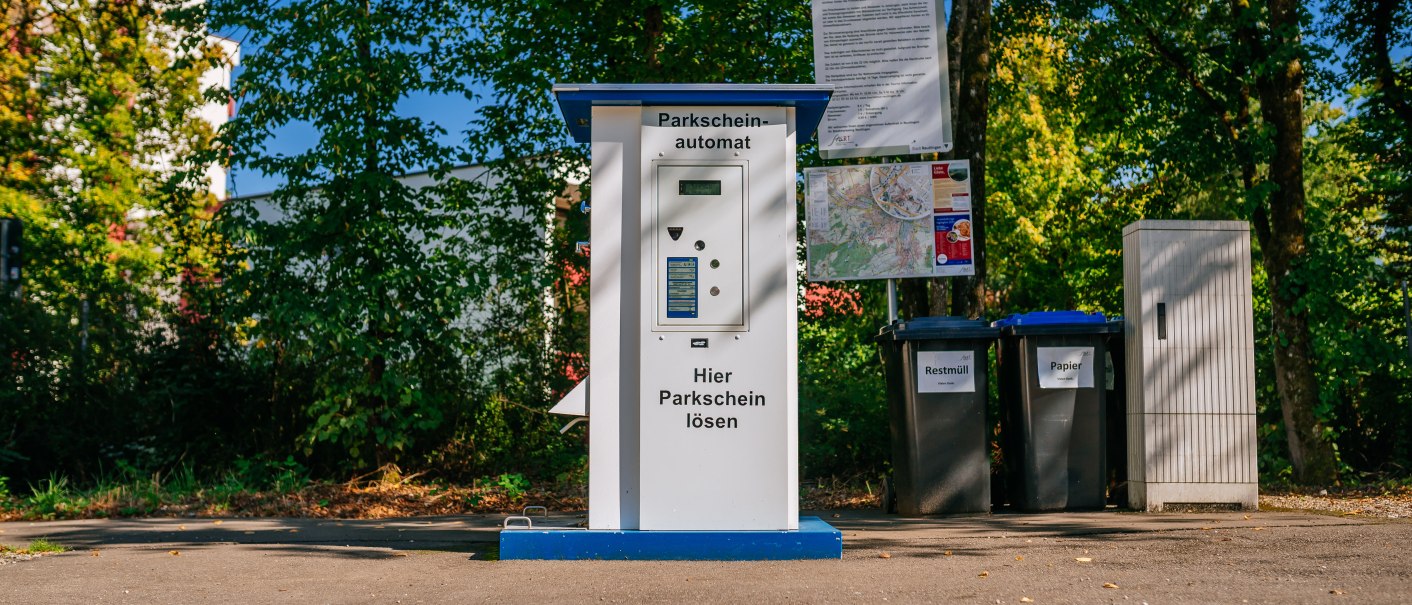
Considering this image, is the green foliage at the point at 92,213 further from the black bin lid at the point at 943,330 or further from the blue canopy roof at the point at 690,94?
the black bin lid at the point at 943,330

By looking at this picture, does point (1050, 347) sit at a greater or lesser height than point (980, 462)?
greater

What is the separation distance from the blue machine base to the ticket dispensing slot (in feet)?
3.40

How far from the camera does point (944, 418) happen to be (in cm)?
783

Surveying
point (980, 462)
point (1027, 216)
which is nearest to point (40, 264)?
point (980, 462)

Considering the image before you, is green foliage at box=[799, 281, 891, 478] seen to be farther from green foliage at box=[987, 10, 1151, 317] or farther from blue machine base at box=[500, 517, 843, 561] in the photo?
green foliage at box=[987, 10, 1151, 317]

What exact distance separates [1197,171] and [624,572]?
8.63 meters

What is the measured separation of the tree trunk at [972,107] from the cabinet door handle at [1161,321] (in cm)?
199

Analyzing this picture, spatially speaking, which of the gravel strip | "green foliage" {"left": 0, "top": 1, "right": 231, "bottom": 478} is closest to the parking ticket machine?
the gravel strip

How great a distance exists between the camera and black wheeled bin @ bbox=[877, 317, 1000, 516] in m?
7.82

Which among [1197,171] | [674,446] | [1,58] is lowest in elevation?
[674,446]

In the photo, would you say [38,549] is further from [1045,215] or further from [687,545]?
[1045,215]

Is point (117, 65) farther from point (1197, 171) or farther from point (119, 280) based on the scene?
point (1197, 171)

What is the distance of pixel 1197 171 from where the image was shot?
11.5 metres

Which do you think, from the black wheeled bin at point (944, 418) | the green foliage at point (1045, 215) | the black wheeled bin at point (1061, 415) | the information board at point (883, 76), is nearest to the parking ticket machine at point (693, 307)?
the black wheeled bin at point (944, 418)
